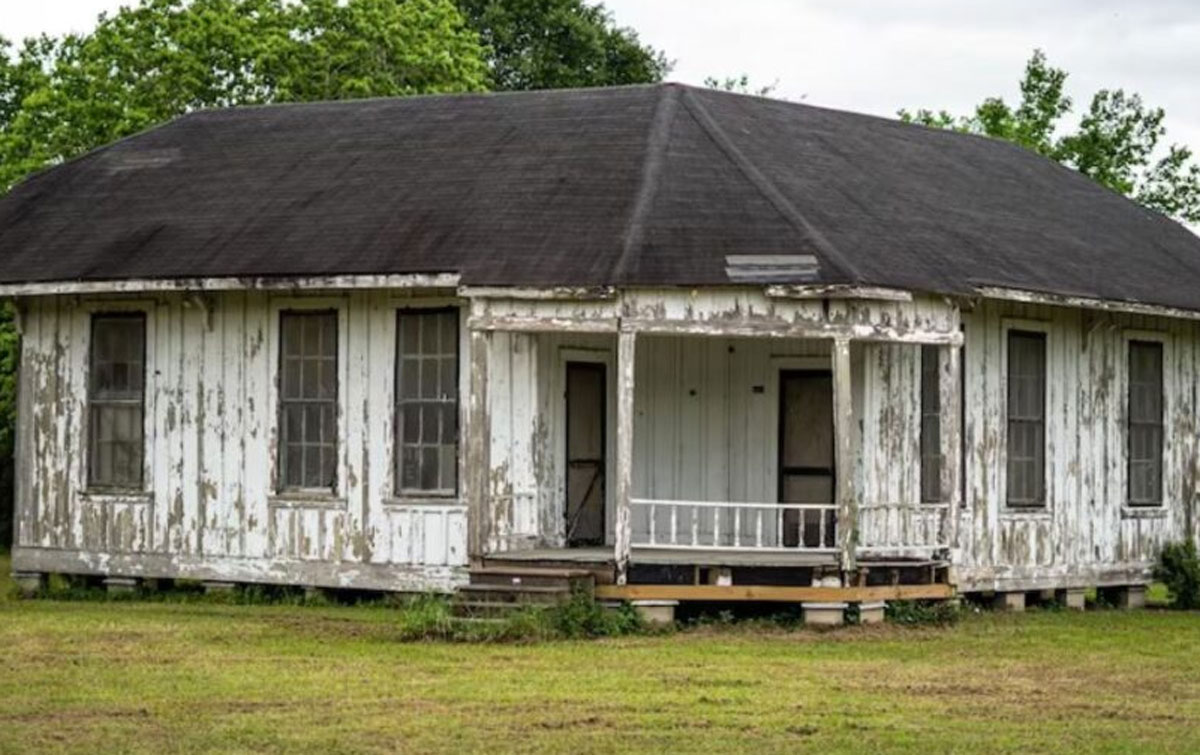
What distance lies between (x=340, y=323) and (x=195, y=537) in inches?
117

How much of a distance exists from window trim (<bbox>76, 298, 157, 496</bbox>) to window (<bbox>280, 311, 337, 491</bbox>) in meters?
1.74

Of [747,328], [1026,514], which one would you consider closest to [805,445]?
[1026,514]

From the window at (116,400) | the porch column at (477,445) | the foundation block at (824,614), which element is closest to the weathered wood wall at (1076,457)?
the foundation block at (824,614)

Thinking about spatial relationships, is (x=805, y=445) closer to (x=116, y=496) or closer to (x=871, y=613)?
(x=871, y=613)

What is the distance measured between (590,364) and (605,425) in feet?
2.16

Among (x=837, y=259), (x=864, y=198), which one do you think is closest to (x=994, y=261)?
(x=864, y=198)

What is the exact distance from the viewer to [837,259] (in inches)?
966

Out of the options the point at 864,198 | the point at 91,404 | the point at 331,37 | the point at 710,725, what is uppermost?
the point at 331,37

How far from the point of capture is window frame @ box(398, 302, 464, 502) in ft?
87.5

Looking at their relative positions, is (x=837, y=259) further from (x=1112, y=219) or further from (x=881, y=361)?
(x=1112, y=219)

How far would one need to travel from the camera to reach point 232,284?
1060 inches

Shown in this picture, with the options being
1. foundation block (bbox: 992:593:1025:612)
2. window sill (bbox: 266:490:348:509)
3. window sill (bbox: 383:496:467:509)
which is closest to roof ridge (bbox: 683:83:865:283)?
window sill (bbox: 383:496:467:509)

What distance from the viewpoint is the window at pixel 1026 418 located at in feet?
93.7

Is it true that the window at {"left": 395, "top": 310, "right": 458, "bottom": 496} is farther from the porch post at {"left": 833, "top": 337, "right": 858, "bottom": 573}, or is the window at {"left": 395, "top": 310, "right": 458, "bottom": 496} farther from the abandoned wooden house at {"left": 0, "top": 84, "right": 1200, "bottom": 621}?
the porch post at {"left": 833, "top": 337, "right": 858, "bottom": 573}
